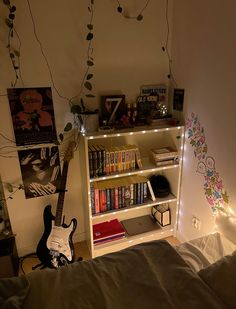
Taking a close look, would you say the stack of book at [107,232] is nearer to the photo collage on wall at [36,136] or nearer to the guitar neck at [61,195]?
the guitar neck at [61,195]

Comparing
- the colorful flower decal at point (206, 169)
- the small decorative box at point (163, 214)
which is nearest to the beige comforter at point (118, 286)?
the colorful flower decal at point (206, 169)

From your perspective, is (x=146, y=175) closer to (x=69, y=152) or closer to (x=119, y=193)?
(x=119, y=193)

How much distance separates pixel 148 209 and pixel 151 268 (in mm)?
1289

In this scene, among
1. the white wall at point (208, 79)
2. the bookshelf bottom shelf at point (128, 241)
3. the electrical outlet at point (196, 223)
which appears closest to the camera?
the white wall at point (208, 79)

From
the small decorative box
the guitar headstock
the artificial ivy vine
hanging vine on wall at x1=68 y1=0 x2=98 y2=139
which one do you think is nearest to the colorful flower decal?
the small decorative box

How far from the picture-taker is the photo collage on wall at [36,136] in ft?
5.74

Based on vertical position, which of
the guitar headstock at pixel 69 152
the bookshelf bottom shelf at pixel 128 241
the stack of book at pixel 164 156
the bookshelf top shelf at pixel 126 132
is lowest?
the bookshelf bottom shelf at pixel 128 241

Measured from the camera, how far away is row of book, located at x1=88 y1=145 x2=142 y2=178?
1847 mm

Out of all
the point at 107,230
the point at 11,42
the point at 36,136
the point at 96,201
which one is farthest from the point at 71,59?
the point at 107,230

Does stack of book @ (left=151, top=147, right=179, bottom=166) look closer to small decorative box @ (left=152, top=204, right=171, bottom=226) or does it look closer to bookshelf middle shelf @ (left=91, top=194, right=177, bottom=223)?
bookshelf middle shelf @ (left=91, top=194, right=177, bottom=223)

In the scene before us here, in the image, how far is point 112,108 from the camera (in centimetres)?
196

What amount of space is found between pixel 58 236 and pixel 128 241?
66cm

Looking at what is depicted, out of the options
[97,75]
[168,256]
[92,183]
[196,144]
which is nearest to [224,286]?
[168,256]

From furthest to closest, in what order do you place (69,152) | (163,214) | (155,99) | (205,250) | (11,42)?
(163,214) → (155,99) → (69,152) → (11,42) → (205,250)
